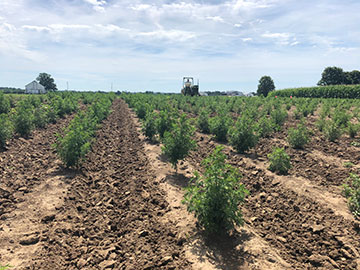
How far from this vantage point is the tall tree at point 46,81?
89.1 m

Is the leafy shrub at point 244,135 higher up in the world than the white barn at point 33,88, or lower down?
lower down

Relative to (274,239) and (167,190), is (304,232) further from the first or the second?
(167,190)

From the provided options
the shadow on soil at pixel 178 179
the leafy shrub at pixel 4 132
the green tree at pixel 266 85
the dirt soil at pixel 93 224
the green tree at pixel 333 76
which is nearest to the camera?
the dirt soil at pixel 93 224

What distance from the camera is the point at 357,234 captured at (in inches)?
197

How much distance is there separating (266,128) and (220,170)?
354 inches

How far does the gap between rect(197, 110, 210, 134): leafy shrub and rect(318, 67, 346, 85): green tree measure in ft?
239

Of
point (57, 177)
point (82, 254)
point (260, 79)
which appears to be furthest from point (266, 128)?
point (260, 79)

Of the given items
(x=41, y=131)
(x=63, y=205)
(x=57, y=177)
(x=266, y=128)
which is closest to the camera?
(x=63, y=205)

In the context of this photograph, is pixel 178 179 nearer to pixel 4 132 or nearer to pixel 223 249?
pixel 223 249

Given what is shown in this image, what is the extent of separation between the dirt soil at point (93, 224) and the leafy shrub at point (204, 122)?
292 inches

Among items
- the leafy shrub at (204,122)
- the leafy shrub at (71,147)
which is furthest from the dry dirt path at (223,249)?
the leafy shrub at (204,122)

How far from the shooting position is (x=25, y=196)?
6605 millimetres

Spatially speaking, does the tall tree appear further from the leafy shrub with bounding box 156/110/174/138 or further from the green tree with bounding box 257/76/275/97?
the leafy shrub with bounding box 156/110/174/138

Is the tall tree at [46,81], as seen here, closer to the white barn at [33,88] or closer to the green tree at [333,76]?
the white barn at [33,88]
